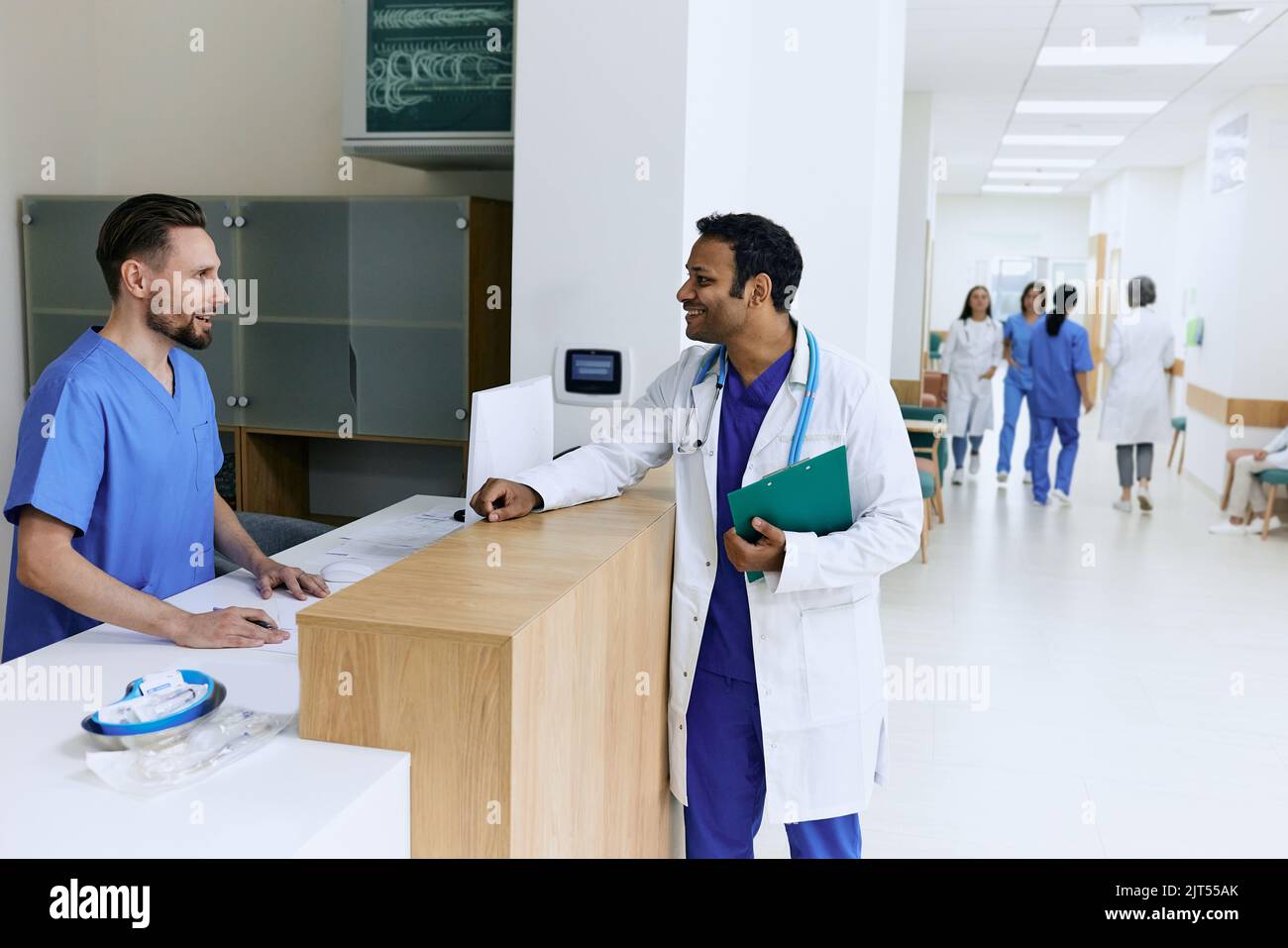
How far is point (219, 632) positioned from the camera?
2.04 m

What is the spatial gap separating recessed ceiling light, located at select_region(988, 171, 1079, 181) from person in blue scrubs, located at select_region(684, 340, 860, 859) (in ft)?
43.7

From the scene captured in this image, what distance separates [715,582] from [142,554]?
1179 millimetres

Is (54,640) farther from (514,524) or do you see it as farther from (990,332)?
(990,332)

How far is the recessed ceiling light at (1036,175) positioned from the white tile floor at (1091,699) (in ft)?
26.6

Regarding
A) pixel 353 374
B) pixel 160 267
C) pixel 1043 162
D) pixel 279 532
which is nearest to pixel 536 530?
pixel 160 267

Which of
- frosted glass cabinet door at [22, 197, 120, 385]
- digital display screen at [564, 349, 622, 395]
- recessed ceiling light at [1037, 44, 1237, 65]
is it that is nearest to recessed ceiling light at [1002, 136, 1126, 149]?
recessed ceiling light at [1037, 44, 1237, 65]

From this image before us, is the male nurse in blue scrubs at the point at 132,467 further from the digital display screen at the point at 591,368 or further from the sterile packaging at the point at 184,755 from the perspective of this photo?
the digital display screen at the point at 591,368

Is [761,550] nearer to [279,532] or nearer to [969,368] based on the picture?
[279,532]

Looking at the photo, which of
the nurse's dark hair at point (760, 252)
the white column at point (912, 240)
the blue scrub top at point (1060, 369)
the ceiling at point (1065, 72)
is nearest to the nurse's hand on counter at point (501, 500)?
the nurse's dark hair at point (760, 252)

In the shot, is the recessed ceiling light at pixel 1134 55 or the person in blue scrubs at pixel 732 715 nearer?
the person in blue scrubs at pixel 732 715

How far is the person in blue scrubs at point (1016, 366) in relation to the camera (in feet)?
28.8

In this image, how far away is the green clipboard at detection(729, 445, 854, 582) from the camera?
203 centimetres

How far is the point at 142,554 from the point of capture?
2.33 metres
